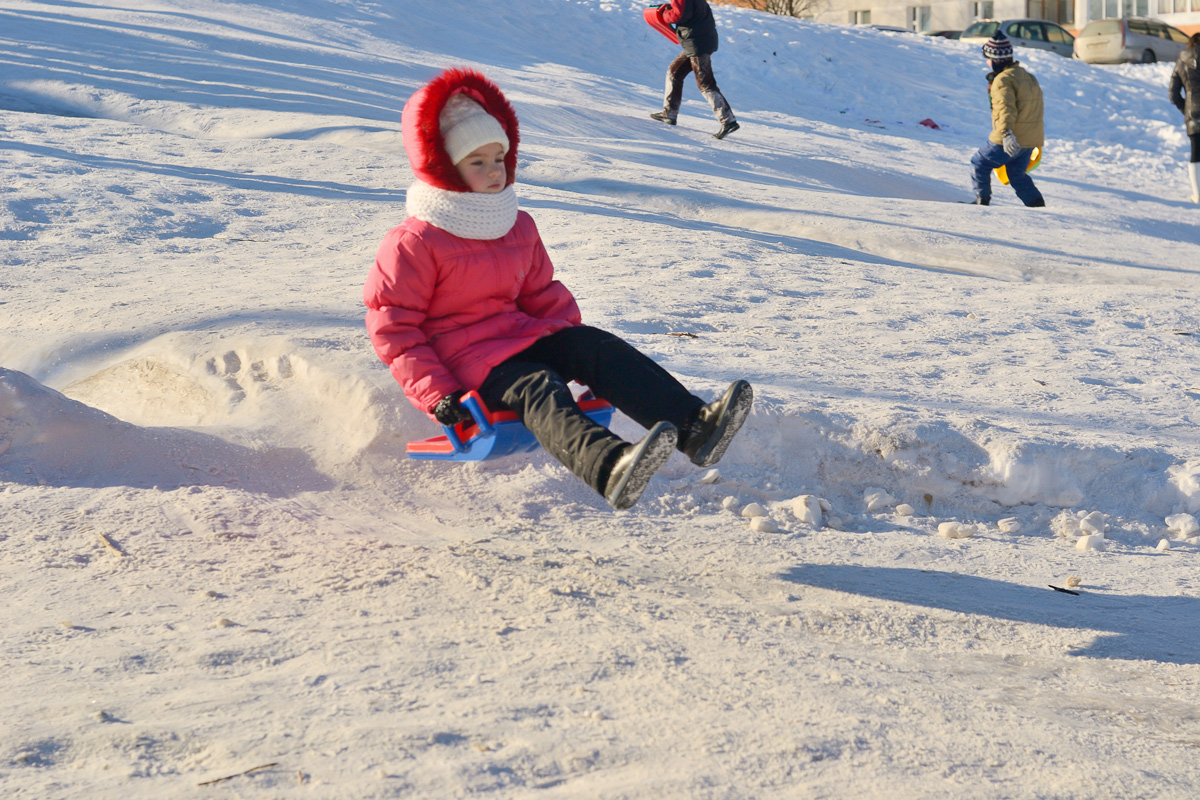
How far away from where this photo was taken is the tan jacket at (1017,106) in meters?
9.07

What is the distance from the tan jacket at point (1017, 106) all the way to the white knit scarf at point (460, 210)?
711 cm

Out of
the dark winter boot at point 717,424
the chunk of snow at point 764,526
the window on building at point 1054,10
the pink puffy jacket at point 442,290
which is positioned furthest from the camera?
the window on building at point 1054,10

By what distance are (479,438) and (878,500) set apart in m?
1.53

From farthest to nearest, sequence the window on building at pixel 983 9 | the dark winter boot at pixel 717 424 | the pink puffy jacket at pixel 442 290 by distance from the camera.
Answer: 1. the window on building at pixel 983 9
2. the pink puffy jacket at pixel 442 290
3. the dark winter boot at pixel 717 424

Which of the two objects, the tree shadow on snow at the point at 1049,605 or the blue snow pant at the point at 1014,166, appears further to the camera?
the blue snow pant at the point at 1014,166

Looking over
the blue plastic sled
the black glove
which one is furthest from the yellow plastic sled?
the black glove

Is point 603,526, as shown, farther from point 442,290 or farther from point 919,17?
point 919,17

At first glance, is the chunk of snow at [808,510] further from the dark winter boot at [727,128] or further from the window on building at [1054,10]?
the window on building at [1054,10]

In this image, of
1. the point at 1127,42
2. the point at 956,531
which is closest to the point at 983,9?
the point at 1127,42

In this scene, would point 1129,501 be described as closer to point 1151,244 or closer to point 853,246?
point 853,246

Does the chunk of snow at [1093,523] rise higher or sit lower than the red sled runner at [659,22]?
lower

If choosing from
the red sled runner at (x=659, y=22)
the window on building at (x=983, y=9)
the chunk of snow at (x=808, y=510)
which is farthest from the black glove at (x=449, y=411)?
the window on building at (x=983, y=9)

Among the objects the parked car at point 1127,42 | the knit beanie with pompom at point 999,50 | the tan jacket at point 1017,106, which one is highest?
the parked car at point 1127,42

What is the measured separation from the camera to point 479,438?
10.2 ft
